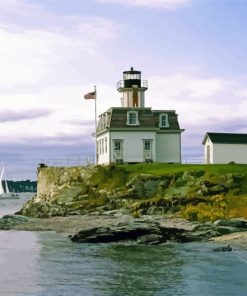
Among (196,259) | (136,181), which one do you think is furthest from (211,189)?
(196,259)

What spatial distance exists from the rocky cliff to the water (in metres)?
12.6

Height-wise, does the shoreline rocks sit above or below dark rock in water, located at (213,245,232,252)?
above

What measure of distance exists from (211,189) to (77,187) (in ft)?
47.8

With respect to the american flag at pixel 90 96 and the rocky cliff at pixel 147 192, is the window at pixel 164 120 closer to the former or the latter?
the american flag at pixel 90 96

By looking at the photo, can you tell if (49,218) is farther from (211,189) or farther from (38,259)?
(38,259)

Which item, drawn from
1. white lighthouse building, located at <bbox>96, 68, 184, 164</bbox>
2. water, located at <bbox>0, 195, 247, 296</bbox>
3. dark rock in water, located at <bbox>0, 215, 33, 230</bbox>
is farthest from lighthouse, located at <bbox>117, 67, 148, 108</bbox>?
water, located at <bbox>0, 195, 247, 296</bbox>

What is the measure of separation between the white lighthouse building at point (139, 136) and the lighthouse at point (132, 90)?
2435mm

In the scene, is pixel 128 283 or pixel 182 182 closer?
pixel 128 283

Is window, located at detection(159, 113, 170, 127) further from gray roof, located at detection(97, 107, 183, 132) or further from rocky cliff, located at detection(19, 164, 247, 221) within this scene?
rocky cliff, located at detection(19, 164, 247, 221)

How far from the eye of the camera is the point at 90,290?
850 inches

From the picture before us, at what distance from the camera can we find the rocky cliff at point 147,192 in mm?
46156

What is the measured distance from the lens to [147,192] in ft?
172

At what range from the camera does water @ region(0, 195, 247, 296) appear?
853 inches

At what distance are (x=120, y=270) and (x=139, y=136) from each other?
38.5 meters
